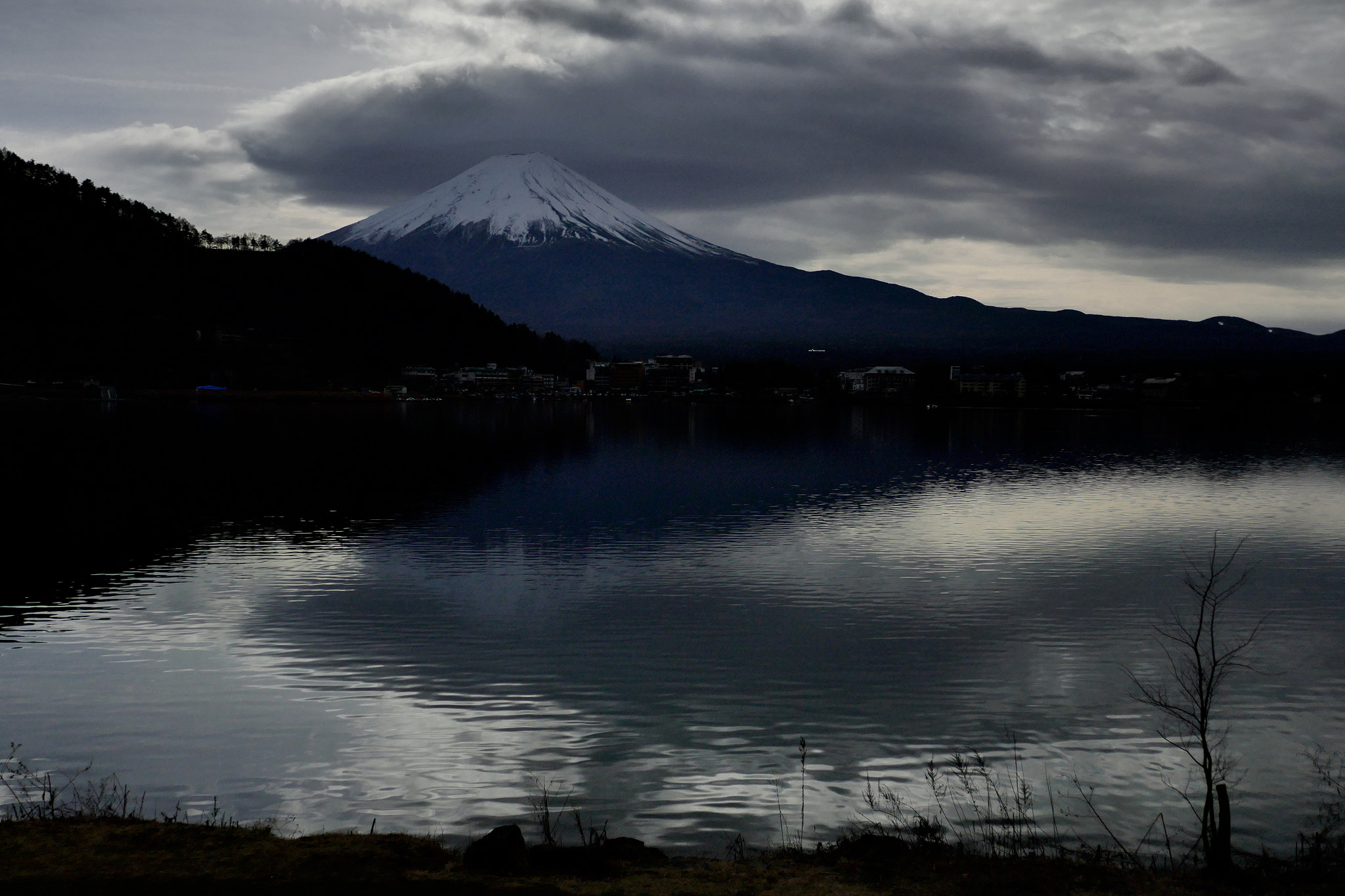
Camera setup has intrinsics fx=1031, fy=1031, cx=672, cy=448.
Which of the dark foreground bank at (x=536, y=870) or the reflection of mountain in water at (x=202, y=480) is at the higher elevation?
the dark foreground bank at (x=536, y=870)

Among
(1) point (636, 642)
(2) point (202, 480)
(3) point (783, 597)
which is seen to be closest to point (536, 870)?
(1) point (636, 642)

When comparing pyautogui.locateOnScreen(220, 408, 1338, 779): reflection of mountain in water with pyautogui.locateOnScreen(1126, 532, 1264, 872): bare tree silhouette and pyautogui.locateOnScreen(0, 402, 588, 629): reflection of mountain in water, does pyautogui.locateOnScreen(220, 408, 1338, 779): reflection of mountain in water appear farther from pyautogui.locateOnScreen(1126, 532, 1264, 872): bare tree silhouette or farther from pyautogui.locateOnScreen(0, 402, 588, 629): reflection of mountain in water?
pyautogui.locateOnScreen(0, 402, 588, 629): reflection of mountain in water

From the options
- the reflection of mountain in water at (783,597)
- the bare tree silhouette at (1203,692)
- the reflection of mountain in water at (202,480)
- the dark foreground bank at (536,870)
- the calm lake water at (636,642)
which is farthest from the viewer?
the reflection of mountain in water at (202,480)

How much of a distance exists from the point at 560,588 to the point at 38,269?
205m

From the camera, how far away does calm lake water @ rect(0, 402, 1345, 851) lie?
40.4 ft

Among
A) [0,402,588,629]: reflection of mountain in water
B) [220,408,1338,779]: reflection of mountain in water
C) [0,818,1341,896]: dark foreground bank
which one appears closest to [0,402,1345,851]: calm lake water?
[220,408,1338,779]: reflection of mountain in water

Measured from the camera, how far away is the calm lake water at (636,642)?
40.4ft

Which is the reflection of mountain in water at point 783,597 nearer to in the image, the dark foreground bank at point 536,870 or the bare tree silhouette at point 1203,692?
the bare tree silhouette at point 1203,692

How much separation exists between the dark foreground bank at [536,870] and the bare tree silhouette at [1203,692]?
65 centimetres

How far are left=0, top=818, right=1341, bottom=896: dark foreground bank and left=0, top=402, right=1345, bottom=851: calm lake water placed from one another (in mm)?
1142

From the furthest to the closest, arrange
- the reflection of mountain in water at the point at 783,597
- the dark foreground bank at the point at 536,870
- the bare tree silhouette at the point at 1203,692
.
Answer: the reflection of mountain in water at the point at 783,597
the bare tree silhouette at the point at 1203,692
the dark foreground bank at the point at 536,870

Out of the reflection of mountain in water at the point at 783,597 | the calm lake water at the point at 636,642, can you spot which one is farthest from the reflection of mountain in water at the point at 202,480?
the reflection of mountain in water at the point at 783,597

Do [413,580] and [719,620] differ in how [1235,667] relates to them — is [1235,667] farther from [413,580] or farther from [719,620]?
[413,580]

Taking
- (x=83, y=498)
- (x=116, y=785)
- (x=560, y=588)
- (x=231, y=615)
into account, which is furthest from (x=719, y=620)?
(x=83, y=498)
